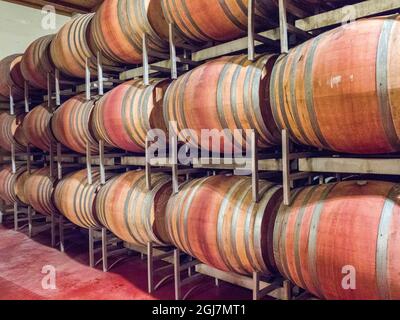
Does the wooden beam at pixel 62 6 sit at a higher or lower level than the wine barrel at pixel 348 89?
higher

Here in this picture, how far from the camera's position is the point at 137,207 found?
332 cm

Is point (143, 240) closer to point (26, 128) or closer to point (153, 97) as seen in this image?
point (153, 97)

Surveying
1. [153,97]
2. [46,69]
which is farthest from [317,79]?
[46,69]

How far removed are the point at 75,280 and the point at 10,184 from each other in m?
2.92

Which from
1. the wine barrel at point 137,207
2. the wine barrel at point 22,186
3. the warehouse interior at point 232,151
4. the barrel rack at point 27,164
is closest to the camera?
the warehouse interior at point 232,151

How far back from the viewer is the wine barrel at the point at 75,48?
13.6 ft

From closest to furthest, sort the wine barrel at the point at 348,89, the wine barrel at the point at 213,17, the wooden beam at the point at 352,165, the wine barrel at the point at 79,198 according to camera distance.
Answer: the wine barrel at the point at 348,89 < the wooden beam at the point at 352,165 < the wine barrel at the point at 213,17 < the wine barrel at the point at 79,198

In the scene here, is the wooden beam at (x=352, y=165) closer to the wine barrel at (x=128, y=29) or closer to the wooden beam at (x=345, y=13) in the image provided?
the wooden beam at (x=345, y=13)

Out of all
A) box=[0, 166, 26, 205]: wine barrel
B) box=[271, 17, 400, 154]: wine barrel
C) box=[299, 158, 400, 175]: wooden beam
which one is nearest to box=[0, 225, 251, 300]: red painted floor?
box=[0, 166, 26, 205]: wine barrel

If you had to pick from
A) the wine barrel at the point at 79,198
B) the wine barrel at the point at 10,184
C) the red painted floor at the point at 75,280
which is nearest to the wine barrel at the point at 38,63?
the wine barrel at the point at 10,184

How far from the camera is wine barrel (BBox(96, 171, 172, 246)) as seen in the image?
10.7 ft

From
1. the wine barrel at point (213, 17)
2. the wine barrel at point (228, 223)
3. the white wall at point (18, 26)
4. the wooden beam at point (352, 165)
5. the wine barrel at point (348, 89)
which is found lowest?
the wine barrel at point (228, 223)

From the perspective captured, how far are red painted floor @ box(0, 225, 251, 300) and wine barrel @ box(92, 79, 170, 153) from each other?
4.46 ft

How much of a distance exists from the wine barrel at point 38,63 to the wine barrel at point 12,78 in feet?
1.25
